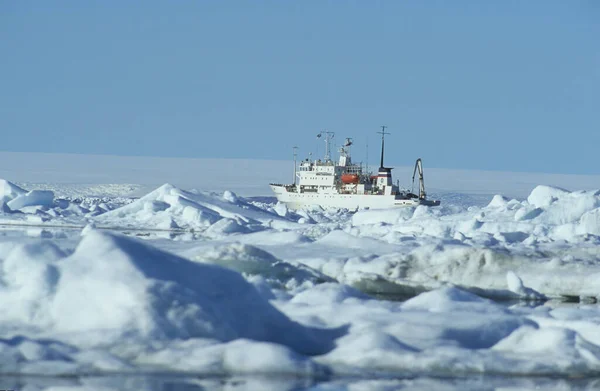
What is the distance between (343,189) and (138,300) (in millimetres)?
51026

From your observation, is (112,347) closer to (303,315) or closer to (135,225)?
(303,315)

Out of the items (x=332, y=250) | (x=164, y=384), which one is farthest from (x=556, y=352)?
(x=332, y=250)

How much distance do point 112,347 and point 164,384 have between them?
0.73 meters

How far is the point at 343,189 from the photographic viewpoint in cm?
5859

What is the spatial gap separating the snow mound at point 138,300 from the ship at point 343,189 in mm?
49028

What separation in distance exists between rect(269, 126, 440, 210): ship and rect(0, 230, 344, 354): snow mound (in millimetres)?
49028

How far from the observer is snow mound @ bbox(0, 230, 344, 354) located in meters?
7.69

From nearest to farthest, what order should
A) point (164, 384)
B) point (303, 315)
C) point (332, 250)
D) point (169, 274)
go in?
point (164, 384) → point (169, 274) → point (303, 315) → point (332, 250)

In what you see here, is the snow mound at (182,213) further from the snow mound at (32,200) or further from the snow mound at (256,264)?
the snow mound at (256,264)

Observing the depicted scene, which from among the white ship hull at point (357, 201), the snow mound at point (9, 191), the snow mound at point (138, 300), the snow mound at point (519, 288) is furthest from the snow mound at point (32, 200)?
the snow mound at point (138, 300)

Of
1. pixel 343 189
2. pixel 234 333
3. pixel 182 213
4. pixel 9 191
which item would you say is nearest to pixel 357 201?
pixel 343 189

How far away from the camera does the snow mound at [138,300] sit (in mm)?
7688

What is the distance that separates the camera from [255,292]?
27.8ft

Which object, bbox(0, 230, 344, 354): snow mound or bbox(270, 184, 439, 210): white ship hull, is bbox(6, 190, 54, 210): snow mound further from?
bbox(0, 230, 344, 354): snow mound
